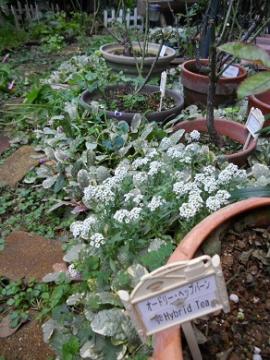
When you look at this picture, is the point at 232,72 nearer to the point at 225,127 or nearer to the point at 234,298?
the point at 225,127

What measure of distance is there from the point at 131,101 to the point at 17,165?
0.87 meters

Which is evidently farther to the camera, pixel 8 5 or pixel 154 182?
pixel 8 5

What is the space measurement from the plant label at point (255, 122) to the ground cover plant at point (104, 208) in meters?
0.21

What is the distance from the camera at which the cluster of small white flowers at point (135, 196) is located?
1.55m

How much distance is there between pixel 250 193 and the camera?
1471mm

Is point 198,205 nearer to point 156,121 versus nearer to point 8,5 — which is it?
point 156,121

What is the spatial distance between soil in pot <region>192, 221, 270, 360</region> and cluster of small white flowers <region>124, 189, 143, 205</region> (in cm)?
39

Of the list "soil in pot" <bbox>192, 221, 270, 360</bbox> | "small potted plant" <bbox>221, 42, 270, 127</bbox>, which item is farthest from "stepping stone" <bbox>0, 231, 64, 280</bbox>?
"small potted plant" <bbox>221, 42, 270, 127</bbox>

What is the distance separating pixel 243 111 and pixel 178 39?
1.75 metres

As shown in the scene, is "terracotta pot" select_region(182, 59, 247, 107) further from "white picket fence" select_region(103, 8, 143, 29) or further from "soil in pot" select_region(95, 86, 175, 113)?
"white picket fence" select_region(103, 8, 143, 29)

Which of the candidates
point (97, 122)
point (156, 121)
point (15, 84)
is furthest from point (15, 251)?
point (15, 84)

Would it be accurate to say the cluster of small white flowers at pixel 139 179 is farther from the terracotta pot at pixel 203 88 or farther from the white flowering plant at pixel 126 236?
the terracotta pot at pixel 203 88

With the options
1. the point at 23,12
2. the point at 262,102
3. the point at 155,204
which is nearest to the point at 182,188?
the point at 155,204

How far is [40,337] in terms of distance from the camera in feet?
5.25
